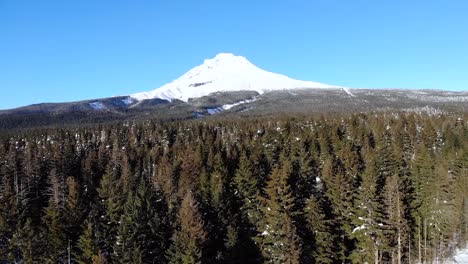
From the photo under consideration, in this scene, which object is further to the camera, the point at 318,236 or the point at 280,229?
the point at 318,236

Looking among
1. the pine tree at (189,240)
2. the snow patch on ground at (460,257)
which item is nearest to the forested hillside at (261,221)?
the pine tree at (189,240)

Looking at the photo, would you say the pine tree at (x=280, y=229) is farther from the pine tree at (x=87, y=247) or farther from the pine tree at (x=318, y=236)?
the pine tree at (x=87, y=247)

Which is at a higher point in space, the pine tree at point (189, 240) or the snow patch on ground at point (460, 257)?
the pine tree at point (189, 240)

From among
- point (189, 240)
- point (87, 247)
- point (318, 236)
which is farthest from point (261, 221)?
point (87, 247)

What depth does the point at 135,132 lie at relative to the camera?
15038 centimetres

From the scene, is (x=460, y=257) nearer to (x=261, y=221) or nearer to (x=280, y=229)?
(x=280, y=229)

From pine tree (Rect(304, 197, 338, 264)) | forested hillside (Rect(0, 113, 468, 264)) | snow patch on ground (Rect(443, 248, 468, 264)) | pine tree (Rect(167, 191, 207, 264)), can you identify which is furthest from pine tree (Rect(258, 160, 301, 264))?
snow patch on ground (Rect(443, 248, 468, 264))

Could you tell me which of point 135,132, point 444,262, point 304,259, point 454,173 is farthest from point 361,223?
point 135,132

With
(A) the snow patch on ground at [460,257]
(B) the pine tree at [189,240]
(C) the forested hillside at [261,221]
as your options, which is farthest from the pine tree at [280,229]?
(A) the snow patch on ground at [460,257]

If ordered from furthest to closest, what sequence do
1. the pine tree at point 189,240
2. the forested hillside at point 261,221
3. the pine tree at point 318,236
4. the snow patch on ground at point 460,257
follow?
the snow patch on ground at point 460,257, the pine tree at point 318,236, the forested hillside at point 261,221, the pine tree at point 189,240

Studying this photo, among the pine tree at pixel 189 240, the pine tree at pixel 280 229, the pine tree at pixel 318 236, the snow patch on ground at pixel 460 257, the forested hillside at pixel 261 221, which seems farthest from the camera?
the snow patch on ground at pixel 460 257

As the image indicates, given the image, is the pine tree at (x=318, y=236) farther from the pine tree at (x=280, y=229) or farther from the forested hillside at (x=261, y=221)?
the pine tree at (x=280, y=229)

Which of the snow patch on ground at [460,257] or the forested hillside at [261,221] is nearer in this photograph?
the forested hillside at [261,221]

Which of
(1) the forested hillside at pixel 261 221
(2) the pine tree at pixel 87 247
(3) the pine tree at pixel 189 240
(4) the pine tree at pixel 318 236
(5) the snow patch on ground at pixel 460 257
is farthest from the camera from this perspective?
(5) the snow patch on ground at pixel 460 257
